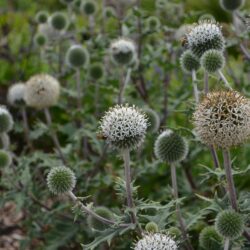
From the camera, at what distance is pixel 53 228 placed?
13.1ft

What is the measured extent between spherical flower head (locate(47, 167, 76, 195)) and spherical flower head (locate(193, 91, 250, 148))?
2.76 ft

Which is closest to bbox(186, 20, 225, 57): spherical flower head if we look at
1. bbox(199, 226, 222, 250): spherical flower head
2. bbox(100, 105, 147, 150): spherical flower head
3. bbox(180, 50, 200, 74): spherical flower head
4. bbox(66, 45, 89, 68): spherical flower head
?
bbox(180, 50, 200, 74): spherical flower head

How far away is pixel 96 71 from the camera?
16.6ft

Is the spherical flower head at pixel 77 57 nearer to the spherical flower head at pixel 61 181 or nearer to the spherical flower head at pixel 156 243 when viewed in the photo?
the spherical flower head at pixel 61 181

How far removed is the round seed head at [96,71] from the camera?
5.05 meters

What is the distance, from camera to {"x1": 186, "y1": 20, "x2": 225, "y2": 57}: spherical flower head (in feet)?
10.4

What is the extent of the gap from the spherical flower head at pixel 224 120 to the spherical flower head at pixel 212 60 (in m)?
0.65

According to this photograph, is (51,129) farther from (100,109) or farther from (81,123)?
(100,109)

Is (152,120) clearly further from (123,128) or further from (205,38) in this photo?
(123,128)

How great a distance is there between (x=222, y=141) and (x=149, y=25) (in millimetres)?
2904

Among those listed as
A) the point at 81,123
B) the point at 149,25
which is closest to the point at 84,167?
the point at 81,123

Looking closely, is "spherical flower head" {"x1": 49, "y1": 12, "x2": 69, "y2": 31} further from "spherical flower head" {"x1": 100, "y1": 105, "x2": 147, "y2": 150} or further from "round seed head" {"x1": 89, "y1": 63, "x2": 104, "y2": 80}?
"spherical flower head" {"x1": 100, "y1": 105, "x2": 147, "y2": 150}

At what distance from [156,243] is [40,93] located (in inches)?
91.2

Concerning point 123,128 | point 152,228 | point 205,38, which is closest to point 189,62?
point 205,38
